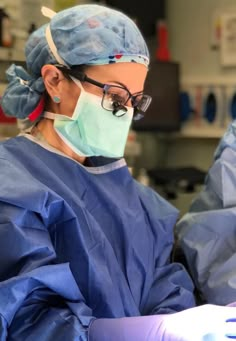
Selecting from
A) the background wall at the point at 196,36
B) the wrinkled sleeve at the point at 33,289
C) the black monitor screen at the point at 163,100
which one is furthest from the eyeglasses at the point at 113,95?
the background wall at the point at 196,36

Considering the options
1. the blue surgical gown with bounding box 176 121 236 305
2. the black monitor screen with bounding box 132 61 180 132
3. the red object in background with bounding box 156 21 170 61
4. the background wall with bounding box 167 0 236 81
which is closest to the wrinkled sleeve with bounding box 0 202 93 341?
the blue surgical gown with bounding box 176 121 236 305

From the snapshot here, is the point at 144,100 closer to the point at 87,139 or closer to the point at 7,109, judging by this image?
the point at 87,139

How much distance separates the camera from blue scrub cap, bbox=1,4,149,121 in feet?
3.59

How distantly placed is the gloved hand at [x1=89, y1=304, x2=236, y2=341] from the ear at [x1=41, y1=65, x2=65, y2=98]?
51cm

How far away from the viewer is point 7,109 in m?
1.19

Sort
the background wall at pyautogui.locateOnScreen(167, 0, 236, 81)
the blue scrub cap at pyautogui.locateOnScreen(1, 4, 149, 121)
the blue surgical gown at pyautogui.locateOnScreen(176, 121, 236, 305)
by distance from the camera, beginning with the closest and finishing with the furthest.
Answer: the blue scrub cap at pyautogui.locateOnScreen(1, 4, 149, 121) < the blue surgical gown at pyautogui.locateOnScreen(176, 121, 236, 305) < the background wall at pyautogui.locateOnScreen(167, 0, 236, 81)

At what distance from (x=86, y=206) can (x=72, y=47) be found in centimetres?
34

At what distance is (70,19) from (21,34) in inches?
41.3

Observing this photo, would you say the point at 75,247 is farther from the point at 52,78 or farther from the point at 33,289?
the point at 52,78

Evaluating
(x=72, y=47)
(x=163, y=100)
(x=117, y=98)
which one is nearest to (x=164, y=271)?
(x=117, y=98)

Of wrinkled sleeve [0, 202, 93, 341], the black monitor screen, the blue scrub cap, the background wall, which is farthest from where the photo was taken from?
the background wall

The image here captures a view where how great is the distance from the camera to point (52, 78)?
113cm

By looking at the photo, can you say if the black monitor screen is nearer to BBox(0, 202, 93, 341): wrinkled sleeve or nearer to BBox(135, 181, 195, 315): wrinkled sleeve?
BBox(135, 181, 195, 315): wrinkled sleeve

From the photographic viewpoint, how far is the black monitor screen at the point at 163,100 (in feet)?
9.69
